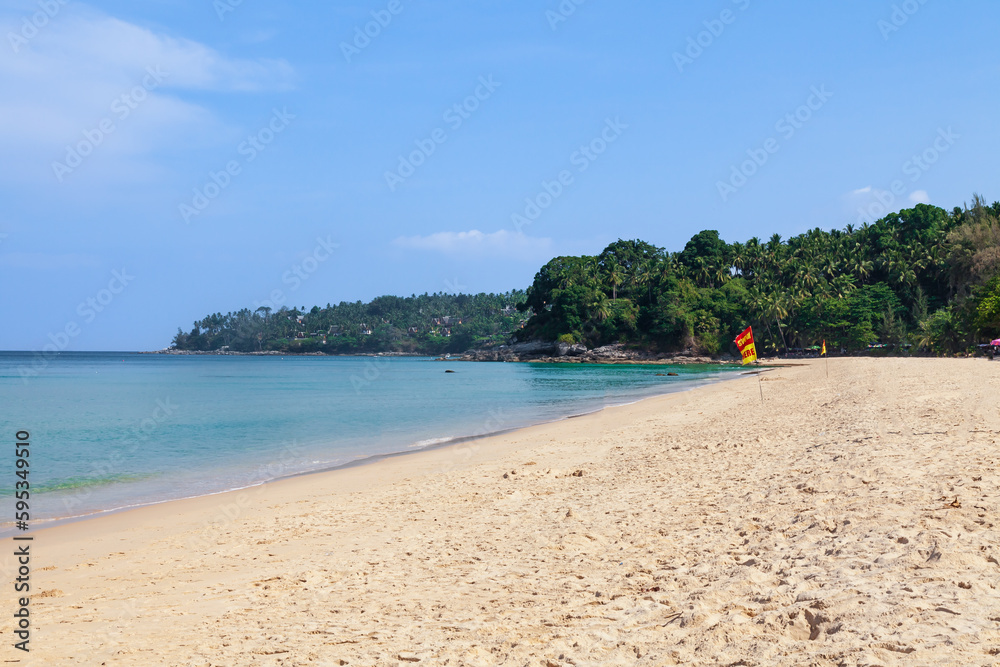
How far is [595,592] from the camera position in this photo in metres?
5.52

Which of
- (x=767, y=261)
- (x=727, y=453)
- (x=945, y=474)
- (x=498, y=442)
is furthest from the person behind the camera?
(x=767, y=261)

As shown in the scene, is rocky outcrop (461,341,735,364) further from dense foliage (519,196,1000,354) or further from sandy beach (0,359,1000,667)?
sandy beach (0,359,1000,667)

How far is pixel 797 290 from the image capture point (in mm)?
94812

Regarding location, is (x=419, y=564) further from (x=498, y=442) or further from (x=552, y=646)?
(x=498, y=442)

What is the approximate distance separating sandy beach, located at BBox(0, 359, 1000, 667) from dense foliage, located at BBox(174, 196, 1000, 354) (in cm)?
5555

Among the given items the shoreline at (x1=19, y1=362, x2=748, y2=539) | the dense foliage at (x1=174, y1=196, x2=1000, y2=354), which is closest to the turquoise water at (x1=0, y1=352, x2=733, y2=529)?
the shoreline at (x1=19, y1=362, x2=748, y2=539)

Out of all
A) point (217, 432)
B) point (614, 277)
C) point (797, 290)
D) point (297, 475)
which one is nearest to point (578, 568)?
point (297, 475)

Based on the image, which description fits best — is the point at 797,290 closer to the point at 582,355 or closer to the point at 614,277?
the point at 614,277

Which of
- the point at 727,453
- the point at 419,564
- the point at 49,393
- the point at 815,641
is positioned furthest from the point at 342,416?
the point at 49,393

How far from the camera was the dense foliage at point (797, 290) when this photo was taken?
7006 centimetres

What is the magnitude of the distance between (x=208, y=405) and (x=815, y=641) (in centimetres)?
3818

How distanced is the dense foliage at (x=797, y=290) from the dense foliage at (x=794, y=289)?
0.18 metres

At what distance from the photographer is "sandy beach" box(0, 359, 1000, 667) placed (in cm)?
430

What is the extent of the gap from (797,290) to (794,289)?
0.67 meters
